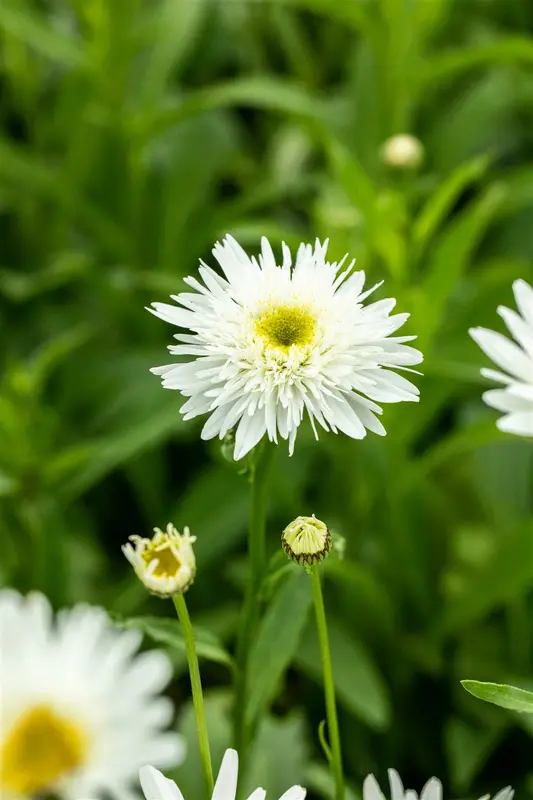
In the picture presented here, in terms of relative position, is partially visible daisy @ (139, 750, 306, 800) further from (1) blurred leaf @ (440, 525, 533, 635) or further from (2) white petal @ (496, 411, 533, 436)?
(1) blurred leaf @ (440, 525, 533, 635)

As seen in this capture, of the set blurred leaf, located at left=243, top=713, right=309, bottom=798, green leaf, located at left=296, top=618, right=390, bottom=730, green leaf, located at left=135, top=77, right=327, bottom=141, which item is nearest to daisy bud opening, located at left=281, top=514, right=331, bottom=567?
blurred leaf, located at left=243, top=713, right=309, bottom=798

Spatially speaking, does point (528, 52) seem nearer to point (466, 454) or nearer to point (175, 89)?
point (466, 454)

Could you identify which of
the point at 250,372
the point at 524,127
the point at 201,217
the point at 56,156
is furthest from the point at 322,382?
the point at 524,127

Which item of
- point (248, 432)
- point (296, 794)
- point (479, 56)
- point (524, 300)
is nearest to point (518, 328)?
point (524, 300)

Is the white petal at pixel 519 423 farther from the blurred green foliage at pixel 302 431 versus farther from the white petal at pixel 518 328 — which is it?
the blurred green foliage at pixel 302 431

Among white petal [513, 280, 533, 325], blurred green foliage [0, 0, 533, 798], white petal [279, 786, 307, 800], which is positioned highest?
blurred green foliage [0, 0, 533, 798]

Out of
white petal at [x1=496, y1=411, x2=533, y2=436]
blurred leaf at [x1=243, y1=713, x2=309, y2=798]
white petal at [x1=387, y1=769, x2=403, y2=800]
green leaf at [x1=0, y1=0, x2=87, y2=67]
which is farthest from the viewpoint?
green leaf at [x1=0, y1=0, x2=87, y2=67]
